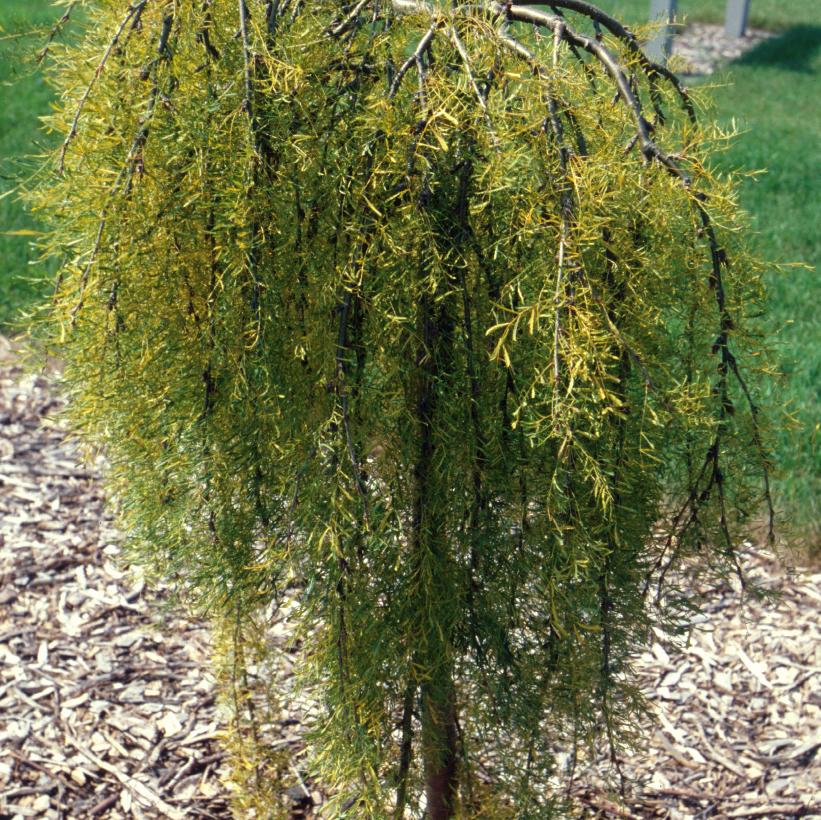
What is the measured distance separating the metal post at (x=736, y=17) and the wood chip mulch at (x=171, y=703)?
1230cm

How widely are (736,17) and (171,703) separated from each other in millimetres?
13586

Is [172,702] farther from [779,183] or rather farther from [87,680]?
[779,183]

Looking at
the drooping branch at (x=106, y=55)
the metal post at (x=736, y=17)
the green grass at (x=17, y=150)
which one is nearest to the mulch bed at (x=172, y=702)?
the green grass at (x=17, y=150)

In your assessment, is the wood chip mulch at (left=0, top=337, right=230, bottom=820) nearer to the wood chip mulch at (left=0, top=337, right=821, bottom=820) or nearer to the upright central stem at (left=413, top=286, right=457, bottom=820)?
the wood chip mulch at (left=0, top=337, right=821, bottom=820)

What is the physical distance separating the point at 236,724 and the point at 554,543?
1.09 meters

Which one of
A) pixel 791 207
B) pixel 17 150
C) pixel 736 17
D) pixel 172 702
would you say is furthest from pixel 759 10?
pixel 172 702

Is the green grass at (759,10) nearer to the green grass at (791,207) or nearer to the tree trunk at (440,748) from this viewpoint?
the green grass at (791,207)

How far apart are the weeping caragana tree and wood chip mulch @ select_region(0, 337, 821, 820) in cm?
68

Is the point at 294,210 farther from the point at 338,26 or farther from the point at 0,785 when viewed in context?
the point at 0,785

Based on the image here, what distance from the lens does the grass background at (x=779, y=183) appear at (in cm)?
277

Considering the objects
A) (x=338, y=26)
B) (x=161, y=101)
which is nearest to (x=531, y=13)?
(x=338, y=26)

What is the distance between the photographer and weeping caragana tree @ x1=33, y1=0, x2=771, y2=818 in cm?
140

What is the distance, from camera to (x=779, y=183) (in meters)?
7.66

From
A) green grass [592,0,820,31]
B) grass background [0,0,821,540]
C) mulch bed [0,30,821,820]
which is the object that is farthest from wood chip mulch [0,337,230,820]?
green grass [592,0,820,31]
